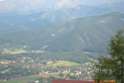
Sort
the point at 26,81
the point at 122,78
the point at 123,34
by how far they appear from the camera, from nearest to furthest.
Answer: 1. the point at 122,78
2. the point at 123,34
3. the point at 26,81

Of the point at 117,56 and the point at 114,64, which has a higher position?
the point at 117,56

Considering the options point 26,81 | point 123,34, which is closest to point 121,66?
point 123,34

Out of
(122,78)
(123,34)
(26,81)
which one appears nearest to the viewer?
(122,78)

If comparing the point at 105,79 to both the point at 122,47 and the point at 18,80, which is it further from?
the point at 18,80

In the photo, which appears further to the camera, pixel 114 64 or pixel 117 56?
pixel 117 56

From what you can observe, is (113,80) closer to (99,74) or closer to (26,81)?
(99,74)

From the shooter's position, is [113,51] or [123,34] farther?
[123,34]

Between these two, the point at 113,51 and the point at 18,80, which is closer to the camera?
the point at 113,51

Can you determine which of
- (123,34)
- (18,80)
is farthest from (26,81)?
(123,34)

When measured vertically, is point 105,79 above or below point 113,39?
below
